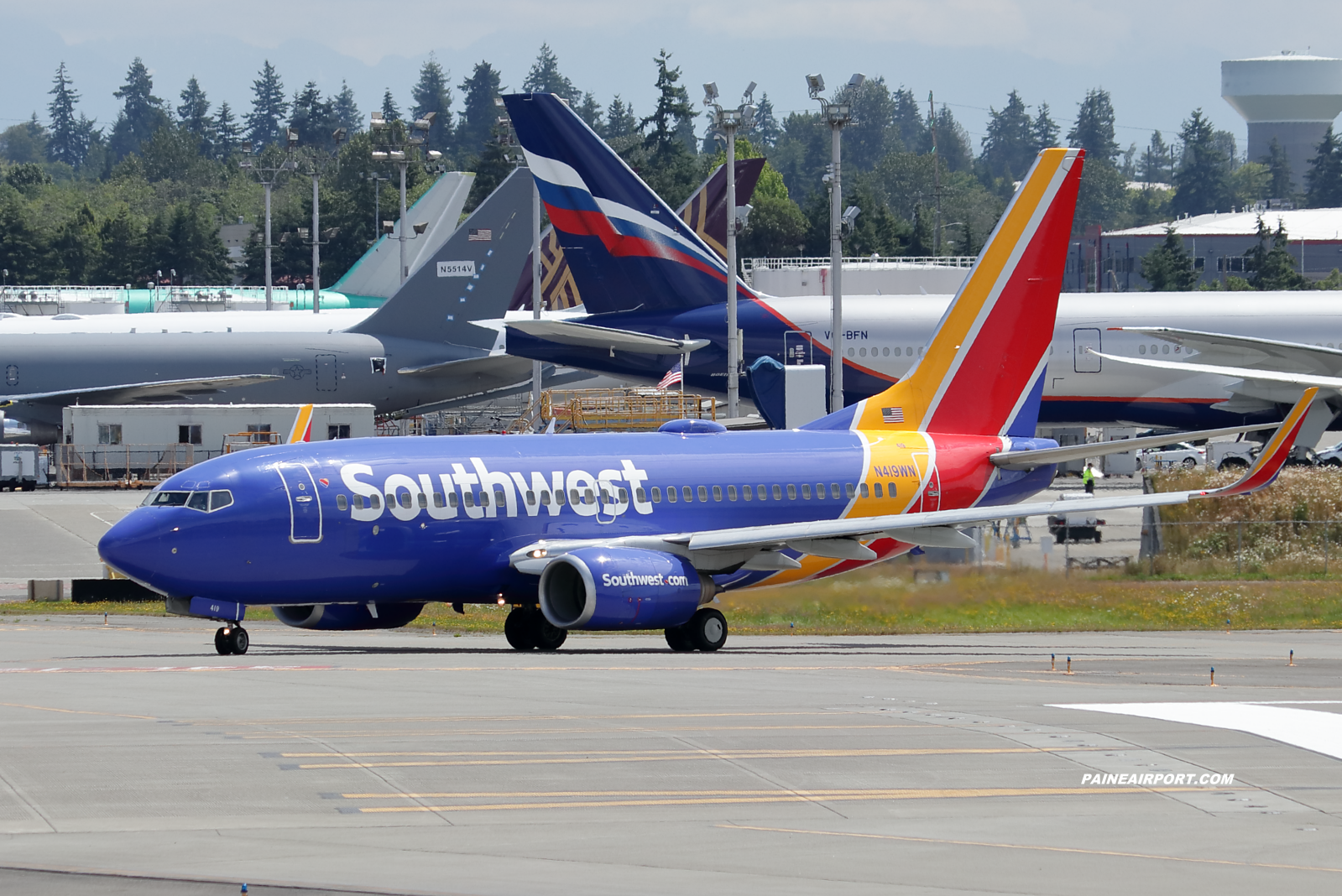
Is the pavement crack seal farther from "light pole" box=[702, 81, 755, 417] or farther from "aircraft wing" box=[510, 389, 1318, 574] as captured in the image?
"light pole" box=[702, 81, 755, 417]

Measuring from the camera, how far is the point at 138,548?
2586 cm

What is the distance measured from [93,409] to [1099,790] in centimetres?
6004

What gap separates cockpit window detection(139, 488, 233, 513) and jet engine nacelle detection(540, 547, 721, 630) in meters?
5.03

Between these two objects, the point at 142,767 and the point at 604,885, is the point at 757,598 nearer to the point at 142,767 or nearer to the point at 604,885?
the point at 142,767

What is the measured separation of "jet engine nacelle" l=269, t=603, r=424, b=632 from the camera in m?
28.8

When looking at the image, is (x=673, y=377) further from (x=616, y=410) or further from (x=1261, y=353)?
(x=1261, y=353)

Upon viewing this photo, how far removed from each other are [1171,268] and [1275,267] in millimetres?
9450

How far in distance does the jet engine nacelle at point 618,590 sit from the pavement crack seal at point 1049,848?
525 inches

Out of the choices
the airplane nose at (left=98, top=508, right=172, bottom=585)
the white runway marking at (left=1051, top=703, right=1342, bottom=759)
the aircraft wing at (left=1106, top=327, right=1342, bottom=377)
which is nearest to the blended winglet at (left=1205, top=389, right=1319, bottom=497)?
the white runway marking at (left=1051, top=703, right=1342, bottom=759)

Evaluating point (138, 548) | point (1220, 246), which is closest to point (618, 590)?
point (138, 548)

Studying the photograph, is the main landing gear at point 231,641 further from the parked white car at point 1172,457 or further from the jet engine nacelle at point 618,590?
the parked white car at point 1172,457

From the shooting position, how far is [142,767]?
15750mm

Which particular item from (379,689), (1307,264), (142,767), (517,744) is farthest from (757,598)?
(1307,264)

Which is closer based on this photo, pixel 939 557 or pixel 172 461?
pixel 939 557
